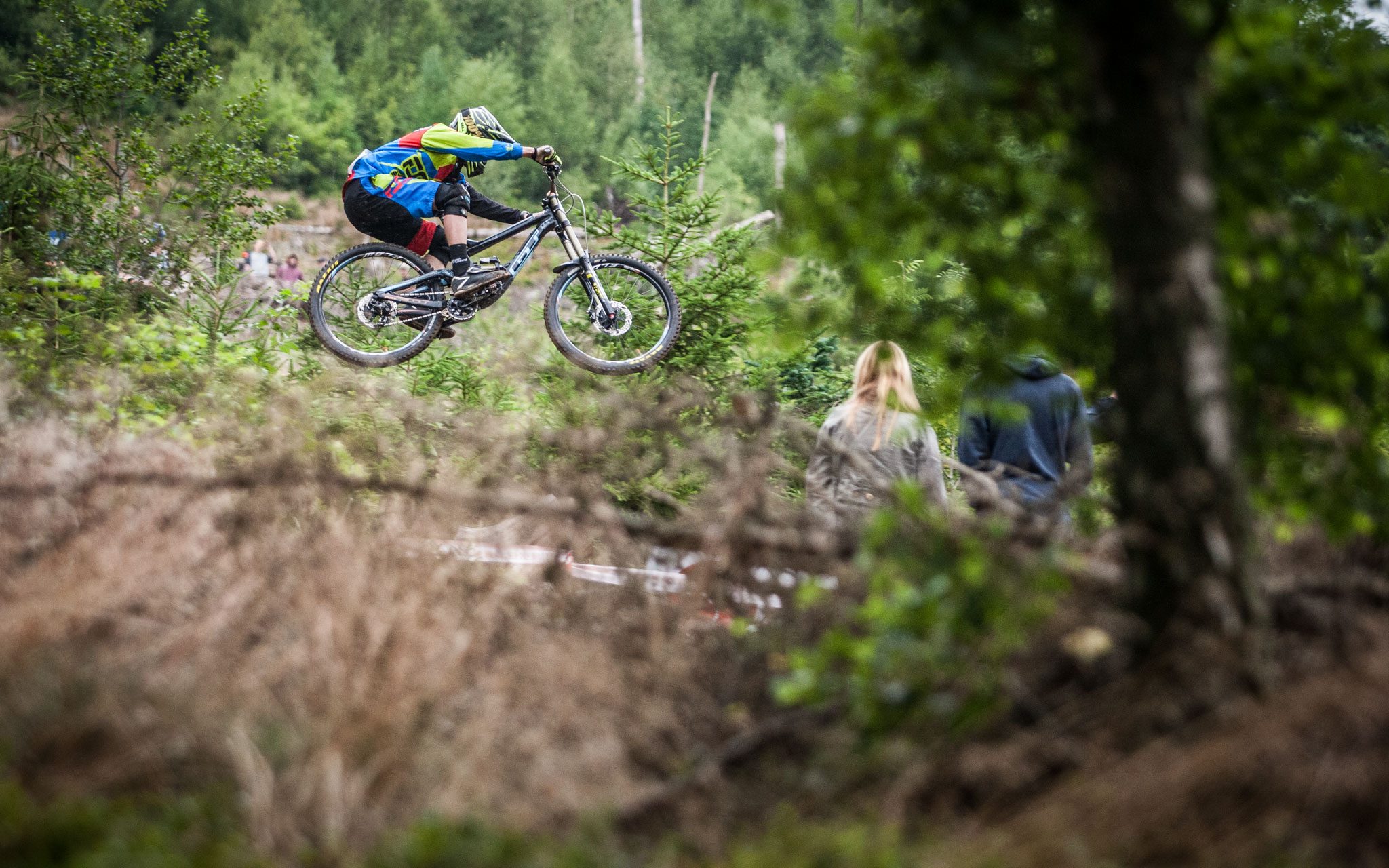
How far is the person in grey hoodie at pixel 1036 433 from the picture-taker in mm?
4789

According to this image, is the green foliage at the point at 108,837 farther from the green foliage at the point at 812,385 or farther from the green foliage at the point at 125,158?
the green foliage at the point at 125,158

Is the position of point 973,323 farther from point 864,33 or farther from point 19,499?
point 19,499

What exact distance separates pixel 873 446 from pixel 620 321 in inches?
→ 98.7

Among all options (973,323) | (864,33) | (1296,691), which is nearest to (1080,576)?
(1296,691)

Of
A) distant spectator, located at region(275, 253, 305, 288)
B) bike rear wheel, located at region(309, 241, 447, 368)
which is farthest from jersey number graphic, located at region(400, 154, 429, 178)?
distant spectator, located at region(275, 253, 305, 288)

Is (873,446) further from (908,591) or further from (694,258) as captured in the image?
(694,258)

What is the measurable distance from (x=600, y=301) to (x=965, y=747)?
460 centimetres

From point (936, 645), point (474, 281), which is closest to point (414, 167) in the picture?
point (474, 281)

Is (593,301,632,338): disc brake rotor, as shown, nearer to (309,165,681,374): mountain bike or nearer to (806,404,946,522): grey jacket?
(309,165,681,374): mountain bike

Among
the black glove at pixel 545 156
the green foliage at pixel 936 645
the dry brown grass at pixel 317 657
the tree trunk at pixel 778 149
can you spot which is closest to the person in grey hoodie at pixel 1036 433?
the dry brown grass at pixel 317 657

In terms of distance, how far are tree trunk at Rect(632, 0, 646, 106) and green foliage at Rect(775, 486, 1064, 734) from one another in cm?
5000

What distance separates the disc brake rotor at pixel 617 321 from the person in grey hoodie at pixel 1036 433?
2557mm

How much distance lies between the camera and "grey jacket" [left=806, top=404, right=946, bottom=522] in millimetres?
4582

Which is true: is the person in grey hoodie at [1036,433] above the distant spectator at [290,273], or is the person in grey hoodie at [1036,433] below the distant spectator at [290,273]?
above
